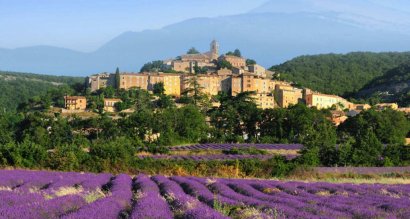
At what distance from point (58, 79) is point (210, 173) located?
15926 centimetres

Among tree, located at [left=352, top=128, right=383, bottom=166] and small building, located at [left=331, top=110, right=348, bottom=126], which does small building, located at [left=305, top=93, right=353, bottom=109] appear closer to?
small building, located at [left=331, top=110, right=348, bottom=126]

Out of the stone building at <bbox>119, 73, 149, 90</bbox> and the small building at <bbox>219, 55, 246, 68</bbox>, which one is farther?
the small building at <bbox>219, 55, 246, 68</bbox>

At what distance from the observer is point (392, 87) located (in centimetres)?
12138

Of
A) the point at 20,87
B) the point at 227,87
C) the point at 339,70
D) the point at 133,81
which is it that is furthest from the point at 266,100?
the point at 20,87

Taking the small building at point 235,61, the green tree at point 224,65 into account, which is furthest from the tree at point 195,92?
the small building at point 235,61

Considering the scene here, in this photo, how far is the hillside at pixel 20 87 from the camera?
406ft

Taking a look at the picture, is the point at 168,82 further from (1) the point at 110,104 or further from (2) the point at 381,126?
(2) the point at 381,126

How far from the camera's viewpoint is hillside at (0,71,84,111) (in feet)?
406

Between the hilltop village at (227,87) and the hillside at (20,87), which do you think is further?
the hillside at (20,87)

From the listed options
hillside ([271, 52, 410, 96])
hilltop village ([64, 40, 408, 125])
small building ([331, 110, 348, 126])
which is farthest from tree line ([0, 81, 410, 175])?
hillside ([271, 52, 410, 96])

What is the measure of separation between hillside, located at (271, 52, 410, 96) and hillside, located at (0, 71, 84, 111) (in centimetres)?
5834

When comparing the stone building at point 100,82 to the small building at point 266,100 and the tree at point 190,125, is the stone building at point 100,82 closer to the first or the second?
the small building at point 266,100

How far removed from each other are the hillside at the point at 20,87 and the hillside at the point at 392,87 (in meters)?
71.3

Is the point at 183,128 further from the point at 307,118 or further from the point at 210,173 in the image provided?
the point at 210,173
